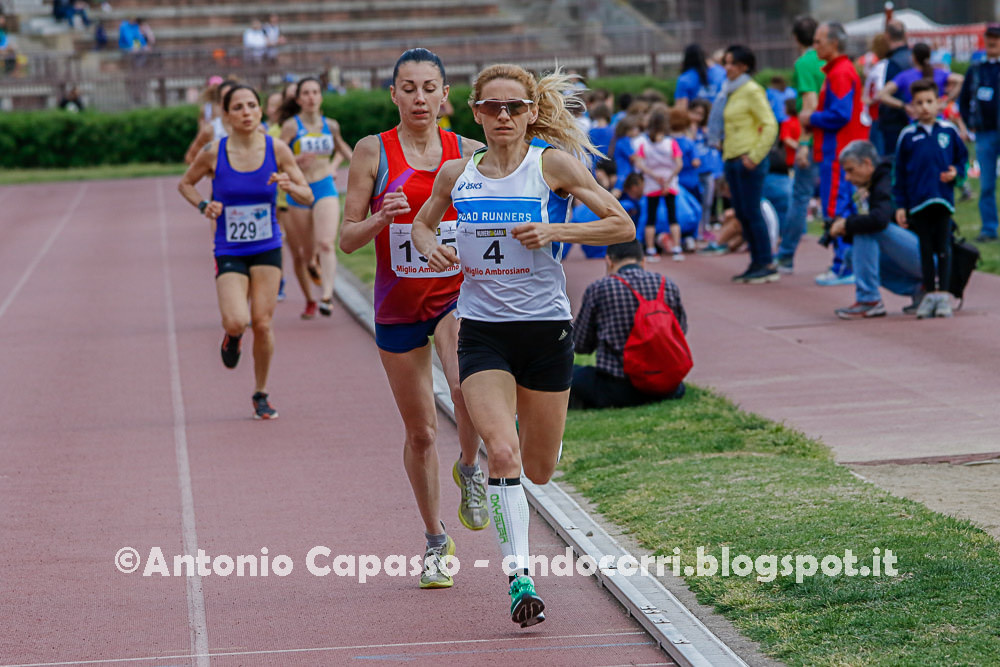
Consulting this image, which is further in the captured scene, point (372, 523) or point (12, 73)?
point (12, 73)

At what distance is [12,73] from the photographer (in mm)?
40875

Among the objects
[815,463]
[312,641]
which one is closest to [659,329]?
[815,463]

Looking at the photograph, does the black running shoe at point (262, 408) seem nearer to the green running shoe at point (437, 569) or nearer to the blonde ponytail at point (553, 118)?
the green running shoe at point (437, 569)

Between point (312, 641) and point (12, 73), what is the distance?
127 feet

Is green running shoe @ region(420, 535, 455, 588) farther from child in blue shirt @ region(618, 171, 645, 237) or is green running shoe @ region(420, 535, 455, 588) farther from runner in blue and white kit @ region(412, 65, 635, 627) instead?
child in blue shirt @ region(618, 171, 645, 237)

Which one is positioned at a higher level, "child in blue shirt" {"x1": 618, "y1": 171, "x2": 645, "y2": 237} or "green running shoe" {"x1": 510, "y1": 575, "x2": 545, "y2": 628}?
"child in blue shirt" {"x1": 618, "y1": 171, "x2": 645, "y2": 237}

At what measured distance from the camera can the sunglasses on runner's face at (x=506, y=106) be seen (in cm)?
544

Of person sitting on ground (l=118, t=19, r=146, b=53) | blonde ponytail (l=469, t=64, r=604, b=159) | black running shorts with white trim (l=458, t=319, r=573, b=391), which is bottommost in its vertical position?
black running shorts with white trim (l=458, t=319, r=573, b=391)

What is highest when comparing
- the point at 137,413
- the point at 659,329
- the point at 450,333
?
the point at 450,333

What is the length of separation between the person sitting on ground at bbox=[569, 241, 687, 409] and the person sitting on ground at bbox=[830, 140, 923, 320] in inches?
133

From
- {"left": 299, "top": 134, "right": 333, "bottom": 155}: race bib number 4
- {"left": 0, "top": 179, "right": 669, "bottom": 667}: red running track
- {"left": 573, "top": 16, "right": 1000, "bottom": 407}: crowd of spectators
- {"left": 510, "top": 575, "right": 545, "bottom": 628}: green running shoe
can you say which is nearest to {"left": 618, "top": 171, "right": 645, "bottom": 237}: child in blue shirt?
{"left": 573, "top": 16, "right": 1000, "bottom": 407}: crowd of spectators

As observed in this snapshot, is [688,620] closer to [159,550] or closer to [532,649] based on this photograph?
[532,649]

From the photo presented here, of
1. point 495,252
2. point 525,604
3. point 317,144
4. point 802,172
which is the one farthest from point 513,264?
point 802,172

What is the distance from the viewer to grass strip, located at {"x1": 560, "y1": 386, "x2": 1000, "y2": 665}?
495cm
